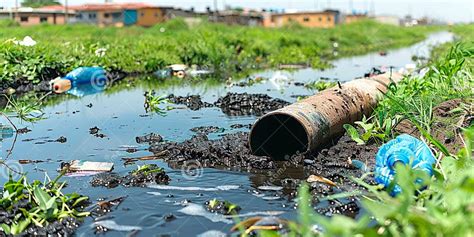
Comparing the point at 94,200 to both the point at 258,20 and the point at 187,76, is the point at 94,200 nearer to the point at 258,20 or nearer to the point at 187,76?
the point at 187,76

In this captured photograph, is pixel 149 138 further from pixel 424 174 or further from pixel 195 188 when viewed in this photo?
pixel 424 174

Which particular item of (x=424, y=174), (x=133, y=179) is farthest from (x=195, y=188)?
(x=424, y=174)

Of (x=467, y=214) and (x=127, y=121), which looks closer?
(x=467, y=214)

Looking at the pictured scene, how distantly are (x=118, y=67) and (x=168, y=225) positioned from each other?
1208cm

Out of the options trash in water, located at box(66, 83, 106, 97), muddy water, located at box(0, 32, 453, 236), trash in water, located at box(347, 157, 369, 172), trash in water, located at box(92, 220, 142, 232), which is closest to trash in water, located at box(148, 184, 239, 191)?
muddy water, located at box(0, 32, 453, 236)

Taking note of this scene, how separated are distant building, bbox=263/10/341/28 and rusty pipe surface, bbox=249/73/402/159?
5622 centimetres

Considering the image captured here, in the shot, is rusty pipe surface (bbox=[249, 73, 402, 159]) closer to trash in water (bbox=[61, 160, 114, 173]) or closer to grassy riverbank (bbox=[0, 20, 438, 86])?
trash in water (bbox=[61, 160, 114, 173])

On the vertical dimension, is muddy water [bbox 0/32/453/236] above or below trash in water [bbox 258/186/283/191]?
below

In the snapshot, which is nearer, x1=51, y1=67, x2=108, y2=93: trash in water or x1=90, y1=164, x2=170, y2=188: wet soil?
x1=90, y1=164, x2=170, y2=188: wet soil

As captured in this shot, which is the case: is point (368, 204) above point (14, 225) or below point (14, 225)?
above

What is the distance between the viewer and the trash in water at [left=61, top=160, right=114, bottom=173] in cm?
555

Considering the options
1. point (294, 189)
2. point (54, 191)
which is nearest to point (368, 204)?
point (294, 189)

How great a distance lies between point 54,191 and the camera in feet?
14.3

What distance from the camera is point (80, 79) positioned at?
1362cm
